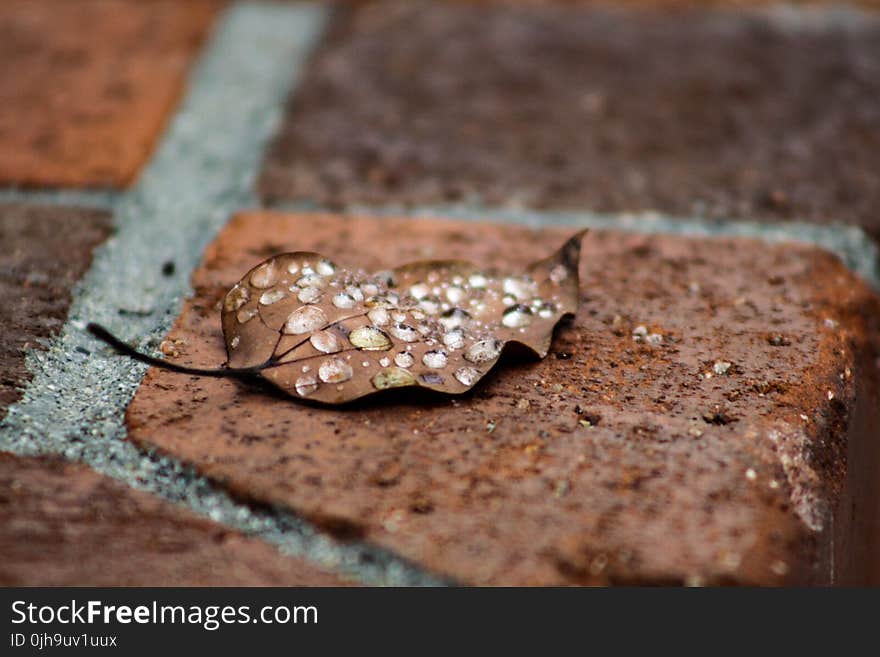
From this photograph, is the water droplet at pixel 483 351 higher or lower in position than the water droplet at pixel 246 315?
lower

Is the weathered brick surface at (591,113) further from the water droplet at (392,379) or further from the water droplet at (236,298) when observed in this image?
the water droplet at (392,379)

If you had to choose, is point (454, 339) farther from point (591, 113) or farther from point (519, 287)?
point (591, 113)

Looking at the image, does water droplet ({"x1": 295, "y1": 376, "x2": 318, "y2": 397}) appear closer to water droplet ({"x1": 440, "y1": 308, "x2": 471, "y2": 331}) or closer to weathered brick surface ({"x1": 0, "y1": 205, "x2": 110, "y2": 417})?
water droplet ({"x1": 440, "y1": 308, "x2": 471, "y2": 331})

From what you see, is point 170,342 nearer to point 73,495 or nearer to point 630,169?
point 73,495

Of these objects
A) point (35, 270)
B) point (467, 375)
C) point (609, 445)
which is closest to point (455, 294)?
point (467, 375)

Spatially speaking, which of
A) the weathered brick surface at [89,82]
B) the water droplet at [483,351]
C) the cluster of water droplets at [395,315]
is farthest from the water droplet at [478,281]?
the weathered brick surface at [89,82]

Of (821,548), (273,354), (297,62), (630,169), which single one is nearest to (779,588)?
(821,548)
